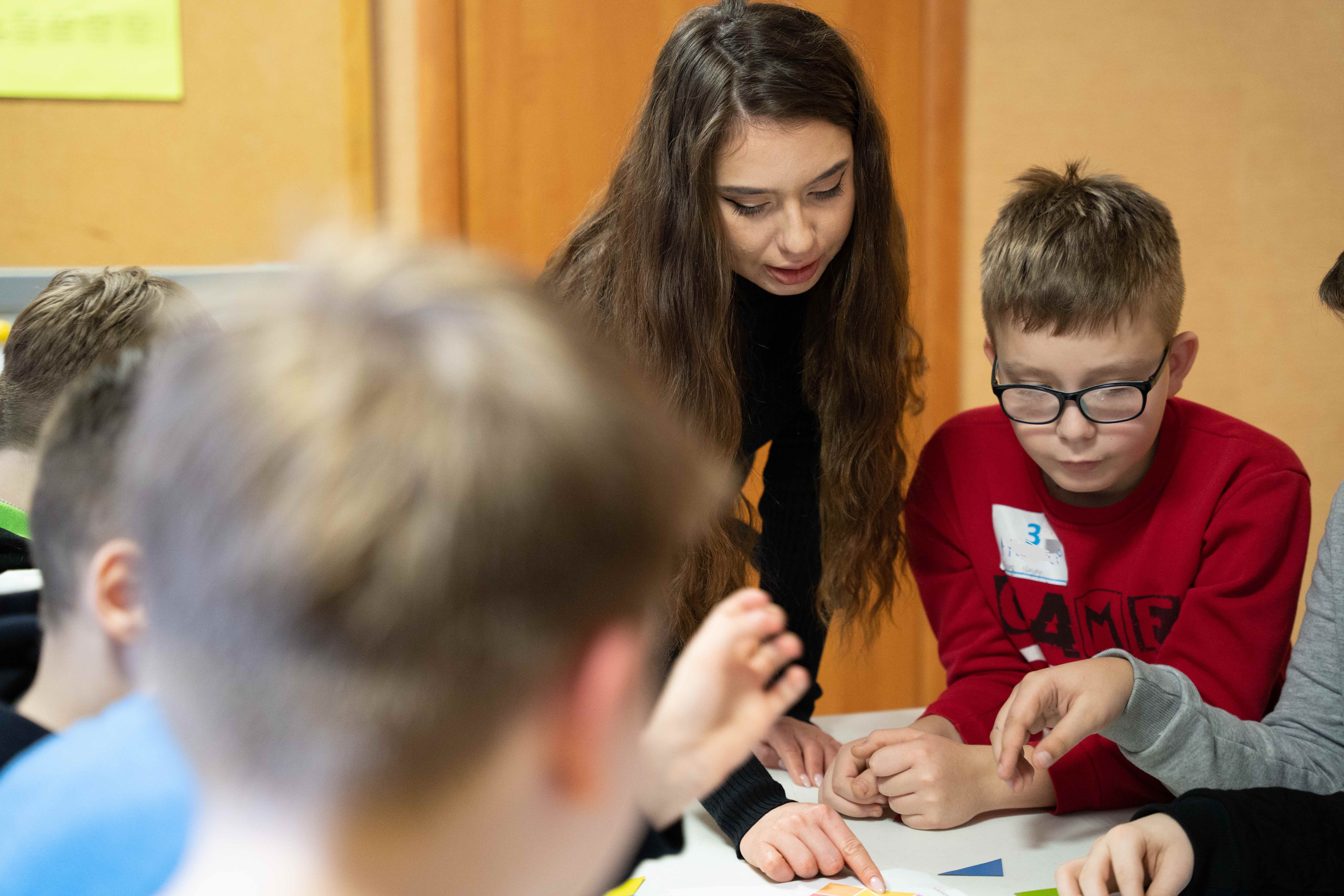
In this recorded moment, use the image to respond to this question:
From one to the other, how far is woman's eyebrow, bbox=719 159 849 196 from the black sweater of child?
0.13m

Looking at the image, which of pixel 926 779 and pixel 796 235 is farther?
pixel 796 235

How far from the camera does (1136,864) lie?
0.76 meters

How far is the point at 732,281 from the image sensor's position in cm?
116

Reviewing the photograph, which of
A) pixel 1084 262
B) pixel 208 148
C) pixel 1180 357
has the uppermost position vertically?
pixel 208 148

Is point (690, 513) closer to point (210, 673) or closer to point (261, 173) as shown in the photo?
point (210, 673)

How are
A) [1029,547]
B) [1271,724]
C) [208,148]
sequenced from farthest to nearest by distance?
[208,148] → [1029,547] → [1271,724]

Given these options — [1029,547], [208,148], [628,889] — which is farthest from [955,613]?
[208,148]

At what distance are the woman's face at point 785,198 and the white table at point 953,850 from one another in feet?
1.79

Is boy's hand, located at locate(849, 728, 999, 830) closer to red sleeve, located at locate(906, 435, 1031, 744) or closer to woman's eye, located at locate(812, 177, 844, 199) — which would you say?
red sleeve, located at locate(906, 435, 1031, 744)

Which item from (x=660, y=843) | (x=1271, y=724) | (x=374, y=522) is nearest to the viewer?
(x=374, y=522)

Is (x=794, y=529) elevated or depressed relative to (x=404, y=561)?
depressed

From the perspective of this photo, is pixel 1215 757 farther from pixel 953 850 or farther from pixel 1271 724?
pixel 953 850

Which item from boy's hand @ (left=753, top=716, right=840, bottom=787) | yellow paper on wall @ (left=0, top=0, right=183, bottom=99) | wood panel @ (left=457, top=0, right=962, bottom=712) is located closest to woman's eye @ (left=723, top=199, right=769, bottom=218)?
boy's hand @ (left=753, top=716, right=840, bottom=787)

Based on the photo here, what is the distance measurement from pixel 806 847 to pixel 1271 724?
50cm
